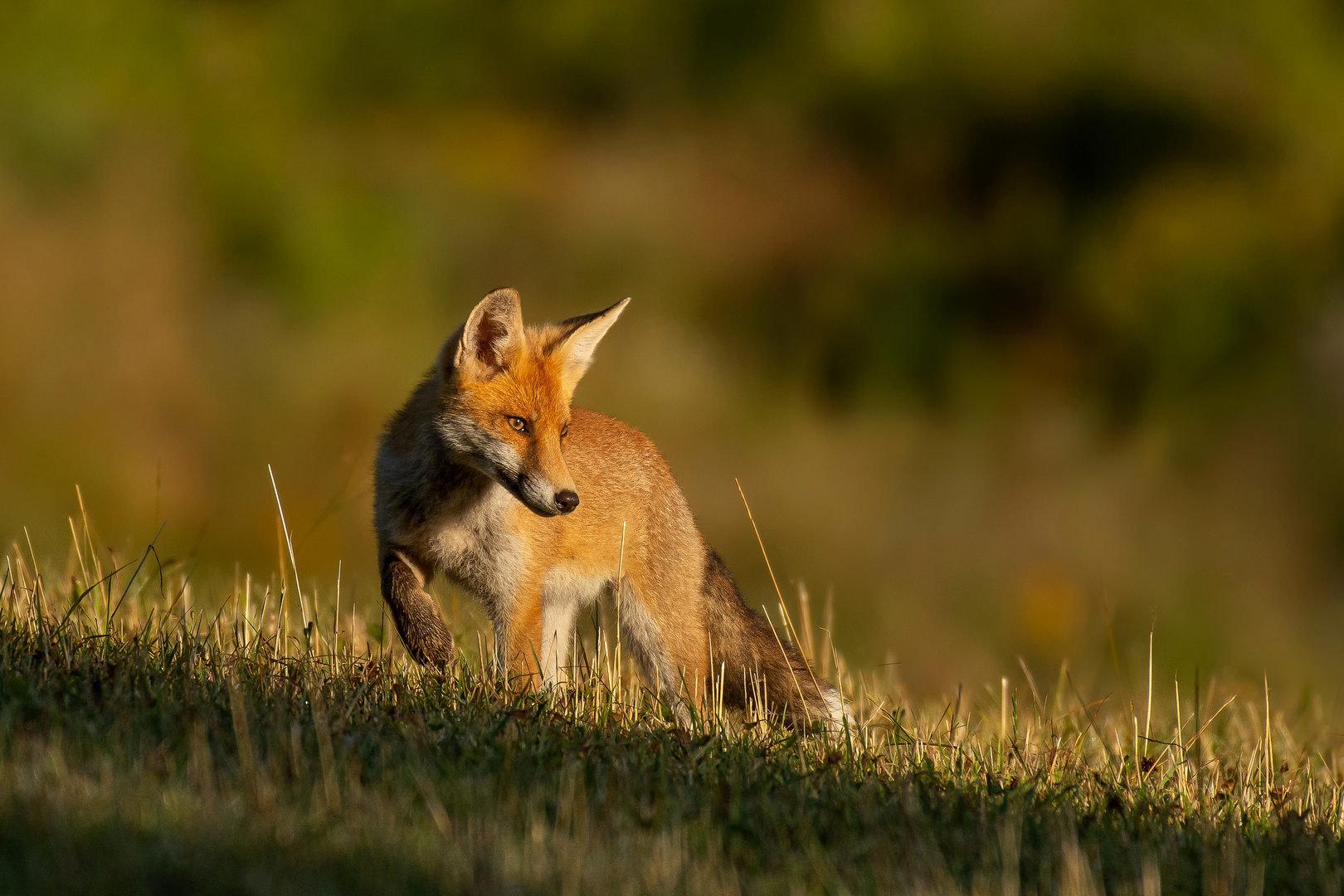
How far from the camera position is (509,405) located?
5590mm

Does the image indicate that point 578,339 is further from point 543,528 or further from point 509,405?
point 543,528

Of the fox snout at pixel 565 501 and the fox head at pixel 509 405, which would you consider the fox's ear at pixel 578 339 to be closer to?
the fox head at pixel 509 405

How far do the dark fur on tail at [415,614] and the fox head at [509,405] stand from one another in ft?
1.84

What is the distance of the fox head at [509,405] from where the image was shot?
212 inches

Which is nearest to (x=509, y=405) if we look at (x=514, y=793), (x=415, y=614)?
(x=415, y=614)

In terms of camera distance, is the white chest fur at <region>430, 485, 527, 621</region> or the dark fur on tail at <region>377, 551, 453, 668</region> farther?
the white chest fur at <region>430, 485, 527, 621</region>

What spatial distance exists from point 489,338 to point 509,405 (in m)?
0.38

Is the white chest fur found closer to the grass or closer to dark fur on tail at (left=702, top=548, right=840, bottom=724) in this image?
the grass

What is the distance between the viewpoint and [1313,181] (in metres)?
17.8

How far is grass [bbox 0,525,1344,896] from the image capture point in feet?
8.97

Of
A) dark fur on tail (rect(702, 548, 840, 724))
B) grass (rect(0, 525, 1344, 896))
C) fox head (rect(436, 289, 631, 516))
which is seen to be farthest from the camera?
dark fur on tail (rect(702, 548, 840, 724))

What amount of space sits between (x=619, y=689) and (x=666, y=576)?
1.10m

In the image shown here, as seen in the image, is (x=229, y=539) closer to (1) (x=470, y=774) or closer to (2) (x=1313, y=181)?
(1) (x=470, y=774)

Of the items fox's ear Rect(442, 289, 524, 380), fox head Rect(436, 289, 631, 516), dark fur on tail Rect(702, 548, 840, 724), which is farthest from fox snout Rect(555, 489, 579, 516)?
dark fur on tail Rect(702, 548, 840, 724)
